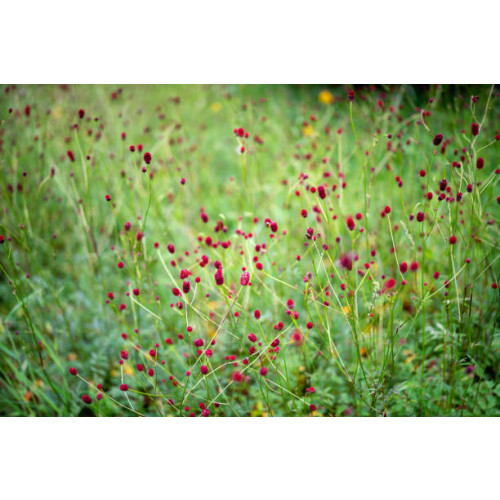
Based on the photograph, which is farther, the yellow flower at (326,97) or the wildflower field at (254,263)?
the yellow flower at (326,97)

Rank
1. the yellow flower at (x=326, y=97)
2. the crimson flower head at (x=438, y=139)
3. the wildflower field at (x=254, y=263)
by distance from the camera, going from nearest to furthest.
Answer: the crimson flower head at (x=438, y=139) → the wildflower field at (x=254, y=263) → the yellow flower at (x=326, y=97)

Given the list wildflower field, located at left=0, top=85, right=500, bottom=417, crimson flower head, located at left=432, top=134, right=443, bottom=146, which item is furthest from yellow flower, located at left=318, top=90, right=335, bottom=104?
crimson flower head, located at left=432, top=134, right=443, bottom=146

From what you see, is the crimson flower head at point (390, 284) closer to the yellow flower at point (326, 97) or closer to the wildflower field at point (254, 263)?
the wildflower field at point (254, 263)

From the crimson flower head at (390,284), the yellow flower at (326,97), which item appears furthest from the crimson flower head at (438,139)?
the yellow flower at (326,97)

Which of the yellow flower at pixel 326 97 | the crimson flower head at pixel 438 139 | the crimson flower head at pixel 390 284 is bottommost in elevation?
the crimson flower head at pixel 390 284

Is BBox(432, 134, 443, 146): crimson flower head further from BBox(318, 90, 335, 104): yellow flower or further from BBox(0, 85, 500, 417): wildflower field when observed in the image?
BBox(318, 90, 335, 104): yellow flower

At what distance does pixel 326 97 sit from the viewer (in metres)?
1.97

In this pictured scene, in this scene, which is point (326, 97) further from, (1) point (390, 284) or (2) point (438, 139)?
(1) point (390, 284)

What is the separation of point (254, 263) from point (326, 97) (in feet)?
4.03

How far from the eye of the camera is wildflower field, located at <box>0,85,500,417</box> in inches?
42.1

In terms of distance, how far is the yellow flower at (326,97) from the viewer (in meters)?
1.93

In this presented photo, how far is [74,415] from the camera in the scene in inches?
46.8
